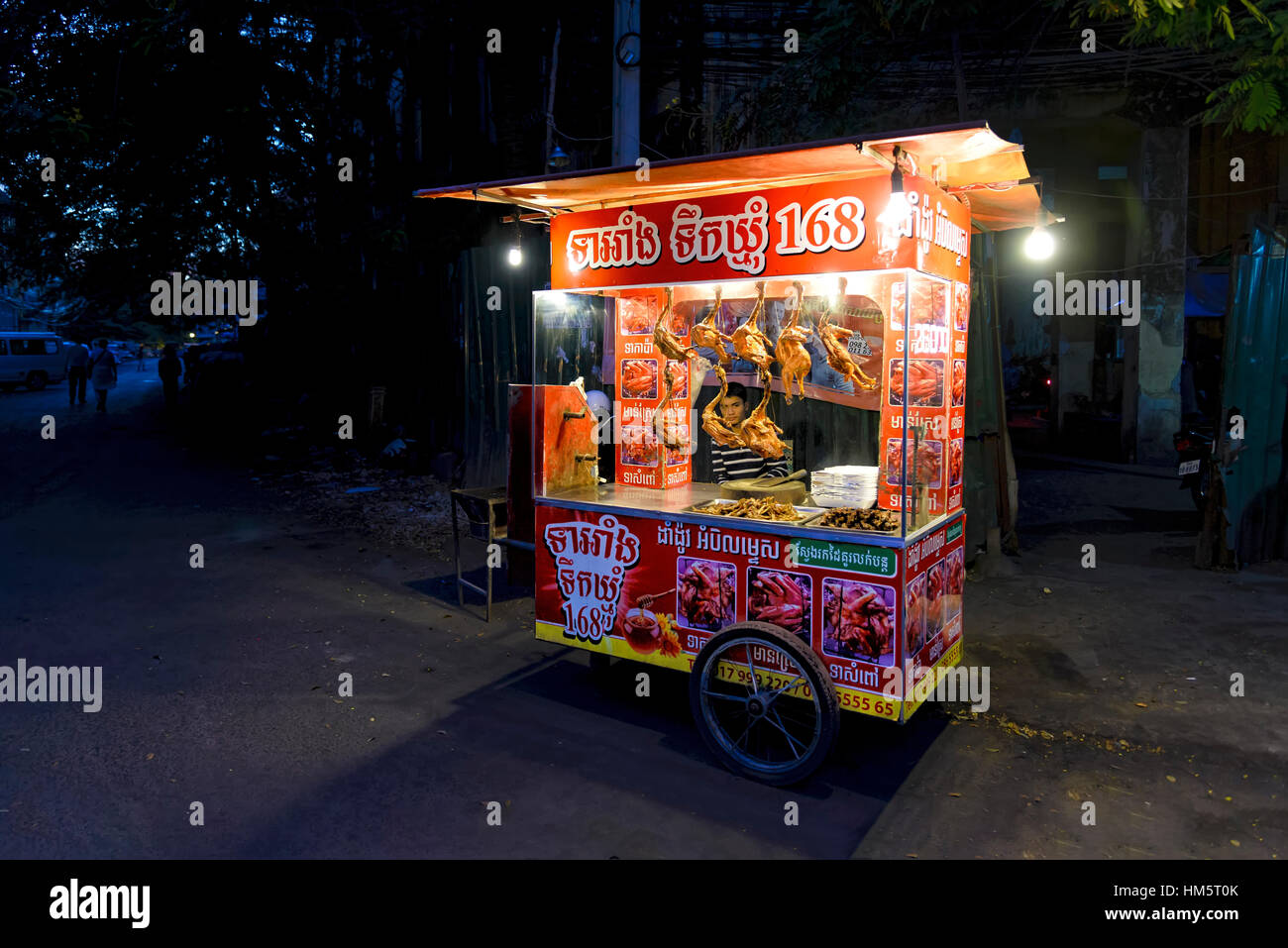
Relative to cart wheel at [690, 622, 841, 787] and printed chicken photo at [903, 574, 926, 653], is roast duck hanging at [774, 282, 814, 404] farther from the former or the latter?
cart wheel at [690, 622, 841, 787]

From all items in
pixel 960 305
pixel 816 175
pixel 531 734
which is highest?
pixel 816 175

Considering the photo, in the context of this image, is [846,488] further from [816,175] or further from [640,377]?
[640,377]

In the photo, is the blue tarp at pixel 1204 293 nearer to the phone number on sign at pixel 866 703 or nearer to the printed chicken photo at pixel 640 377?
the printed chicken photo at pixel 640 377

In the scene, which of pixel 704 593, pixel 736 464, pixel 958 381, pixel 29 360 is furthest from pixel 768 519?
pixel 29 360

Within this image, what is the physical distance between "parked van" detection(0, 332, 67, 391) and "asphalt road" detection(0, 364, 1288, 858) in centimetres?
2670

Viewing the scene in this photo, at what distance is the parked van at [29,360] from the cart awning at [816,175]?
32.2 meters

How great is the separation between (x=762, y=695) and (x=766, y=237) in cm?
255

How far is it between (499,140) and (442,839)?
12.2 metres

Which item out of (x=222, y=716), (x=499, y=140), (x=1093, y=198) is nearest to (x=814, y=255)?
(x=222, y=716)

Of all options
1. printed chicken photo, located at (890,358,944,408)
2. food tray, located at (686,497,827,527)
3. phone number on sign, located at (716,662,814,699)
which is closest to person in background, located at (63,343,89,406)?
food tray, located at (686,497,827,527)

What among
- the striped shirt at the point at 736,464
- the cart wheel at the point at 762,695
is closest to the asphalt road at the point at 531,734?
the cart wheel at the point at 762,695

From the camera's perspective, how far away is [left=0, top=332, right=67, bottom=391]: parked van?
30906 mm

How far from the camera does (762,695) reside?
486cm
